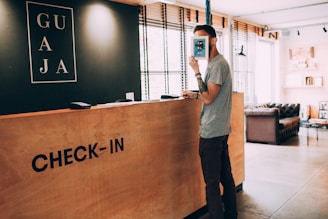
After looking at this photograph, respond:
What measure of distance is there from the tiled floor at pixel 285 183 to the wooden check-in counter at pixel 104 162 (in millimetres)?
733

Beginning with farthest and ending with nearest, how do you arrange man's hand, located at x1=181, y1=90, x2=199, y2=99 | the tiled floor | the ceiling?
1. the ceiling
2. the tiled floor
3. man's hand, located at x1=181, y1=90, x2=199, y2=99

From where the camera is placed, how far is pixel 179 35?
6.59 meters

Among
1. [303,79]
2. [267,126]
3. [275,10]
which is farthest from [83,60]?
[303,79]

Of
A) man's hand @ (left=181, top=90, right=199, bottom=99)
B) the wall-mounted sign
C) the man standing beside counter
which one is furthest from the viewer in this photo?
the wall-mounted sign

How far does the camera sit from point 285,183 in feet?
14.3

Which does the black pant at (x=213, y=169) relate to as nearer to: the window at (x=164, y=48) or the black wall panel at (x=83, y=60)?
the black wall panel at (x=83, y=60)

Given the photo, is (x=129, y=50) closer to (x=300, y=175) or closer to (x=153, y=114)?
(x=153, y=114)

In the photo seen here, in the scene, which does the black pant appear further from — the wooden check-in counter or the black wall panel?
the black wall panel

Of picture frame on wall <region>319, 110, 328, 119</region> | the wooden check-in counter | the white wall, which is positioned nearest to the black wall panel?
the wooden check-in counter

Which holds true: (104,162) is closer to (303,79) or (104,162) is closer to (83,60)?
(83,60)

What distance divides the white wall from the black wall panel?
6534 millimetres

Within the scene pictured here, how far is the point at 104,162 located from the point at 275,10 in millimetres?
6526

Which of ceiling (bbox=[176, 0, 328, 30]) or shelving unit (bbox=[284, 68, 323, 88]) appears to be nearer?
ceiling (bbox=[176, 0, 328, 30])

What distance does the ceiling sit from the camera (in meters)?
6.71
